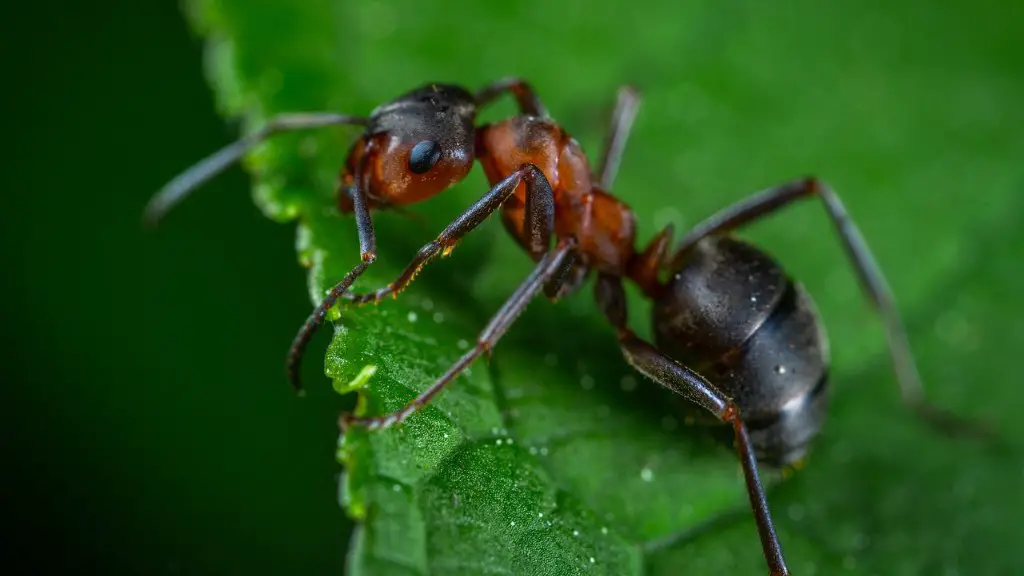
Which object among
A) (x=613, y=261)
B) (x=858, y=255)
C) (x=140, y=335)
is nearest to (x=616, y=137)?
(x=613, y=261)

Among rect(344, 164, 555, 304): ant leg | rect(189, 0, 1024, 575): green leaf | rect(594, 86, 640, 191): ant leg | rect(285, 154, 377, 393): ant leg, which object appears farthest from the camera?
rect(594, 86, 640, 191): ant leg

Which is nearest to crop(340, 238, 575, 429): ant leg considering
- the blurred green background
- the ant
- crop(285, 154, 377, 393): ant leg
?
the ant

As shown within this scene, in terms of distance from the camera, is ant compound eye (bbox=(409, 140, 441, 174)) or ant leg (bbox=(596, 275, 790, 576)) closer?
ant leg (bbox=(596, 275, 790, 576))

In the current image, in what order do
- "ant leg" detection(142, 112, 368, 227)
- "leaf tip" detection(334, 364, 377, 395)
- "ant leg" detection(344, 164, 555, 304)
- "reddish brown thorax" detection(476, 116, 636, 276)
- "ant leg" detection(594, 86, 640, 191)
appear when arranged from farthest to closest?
"ant leg" detection(594, 86, 640, 191) → "reddish brown thorax" detection(476, 116, 636, 276) → "ant leg" detection(142, 112, 368, 227) → "ant leg" detection(344, 164, 555, 304) → "leaf tip" detection(334, 364, 377, 395)

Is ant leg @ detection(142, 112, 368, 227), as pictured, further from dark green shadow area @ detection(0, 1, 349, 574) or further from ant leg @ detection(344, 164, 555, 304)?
ant leg @ detection(344, 164, 555, 304)

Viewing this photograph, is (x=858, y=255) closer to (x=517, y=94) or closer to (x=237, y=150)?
(x=517, y=94)

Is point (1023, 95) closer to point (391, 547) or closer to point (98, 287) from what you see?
point (391, 547)
